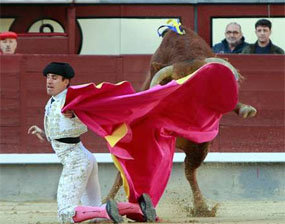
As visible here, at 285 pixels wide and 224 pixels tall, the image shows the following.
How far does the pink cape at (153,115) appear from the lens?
626 centimetres

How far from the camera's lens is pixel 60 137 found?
6.30m

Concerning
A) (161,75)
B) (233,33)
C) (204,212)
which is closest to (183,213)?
(204,212)

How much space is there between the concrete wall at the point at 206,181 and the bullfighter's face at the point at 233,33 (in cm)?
107

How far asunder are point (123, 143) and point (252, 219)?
1.06 meters

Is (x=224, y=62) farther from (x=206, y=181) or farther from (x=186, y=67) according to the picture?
(x=206, y=181)

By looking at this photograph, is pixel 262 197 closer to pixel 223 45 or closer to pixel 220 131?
pixel 220 131

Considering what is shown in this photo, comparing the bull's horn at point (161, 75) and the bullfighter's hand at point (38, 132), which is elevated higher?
the bull's horn at point (161, 75)

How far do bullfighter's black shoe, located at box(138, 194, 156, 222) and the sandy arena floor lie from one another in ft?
0.82

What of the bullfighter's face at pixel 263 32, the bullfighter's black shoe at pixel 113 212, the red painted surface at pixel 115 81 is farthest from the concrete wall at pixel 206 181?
the bullfighter's black shoe at pixel 113 212

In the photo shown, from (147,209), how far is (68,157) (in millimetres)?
560

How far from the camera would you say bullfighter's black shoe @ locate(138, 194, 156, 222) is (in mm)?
6254

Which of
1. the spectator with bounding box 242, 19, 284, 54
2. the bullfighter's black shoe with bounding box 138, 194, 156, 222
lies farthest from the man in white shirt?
the spectator with bounding box 242, 19, 284, 54

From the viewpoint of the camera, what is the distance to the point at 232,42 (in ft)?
30.2

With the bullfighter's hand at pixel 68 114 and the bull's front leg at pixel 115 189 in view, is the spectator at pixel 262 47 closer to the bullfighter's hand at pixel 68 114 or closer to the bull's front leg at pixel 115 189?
the bull's front leg at pixel 115 189
